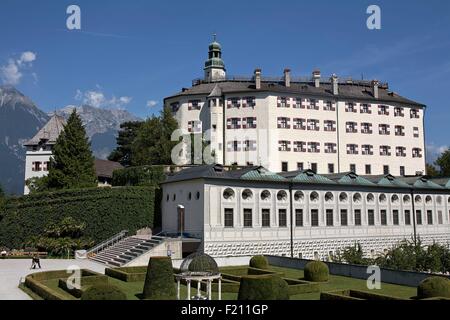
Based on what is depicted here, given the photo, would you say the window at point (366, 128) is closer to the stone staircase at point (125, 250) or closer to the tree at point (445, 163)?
the tree at point (445, 163)

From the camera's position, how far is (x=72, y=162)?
4428cm

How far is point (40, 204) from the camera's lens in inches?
1622

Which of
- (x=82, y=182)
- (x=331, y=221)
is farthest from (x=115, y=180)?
(x=331, y=221)

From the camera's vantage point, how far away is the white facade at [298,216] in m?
33.7

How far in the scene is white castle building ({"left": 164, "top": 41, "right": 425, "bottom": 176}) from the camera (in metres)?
53.9

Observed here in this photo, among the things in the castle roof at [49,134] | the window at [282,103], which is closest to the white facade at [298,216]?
the window at [282,103]

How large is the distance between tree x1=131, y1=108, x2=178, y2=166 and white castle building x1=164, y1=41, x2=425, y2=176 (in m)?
5.11

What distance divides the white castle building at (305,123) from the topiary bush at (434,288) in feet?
115

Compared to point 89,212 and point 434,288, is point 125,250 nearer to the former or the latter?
point 89,212

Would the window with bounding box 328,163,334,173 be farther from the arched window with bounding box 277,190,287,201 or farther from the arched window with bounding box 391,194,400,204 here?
the arched window with bounding box 277,190,287,201

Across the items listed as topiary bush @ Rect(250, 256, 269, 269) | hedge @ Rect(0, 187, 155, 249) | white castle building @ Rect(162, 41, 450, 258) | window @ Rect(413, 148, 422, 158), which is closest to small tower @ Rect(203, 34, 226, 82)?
white castle building @ Rect(162, 41, 450, 258)

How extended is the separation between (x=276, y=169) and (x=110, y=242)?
21.9 metres
